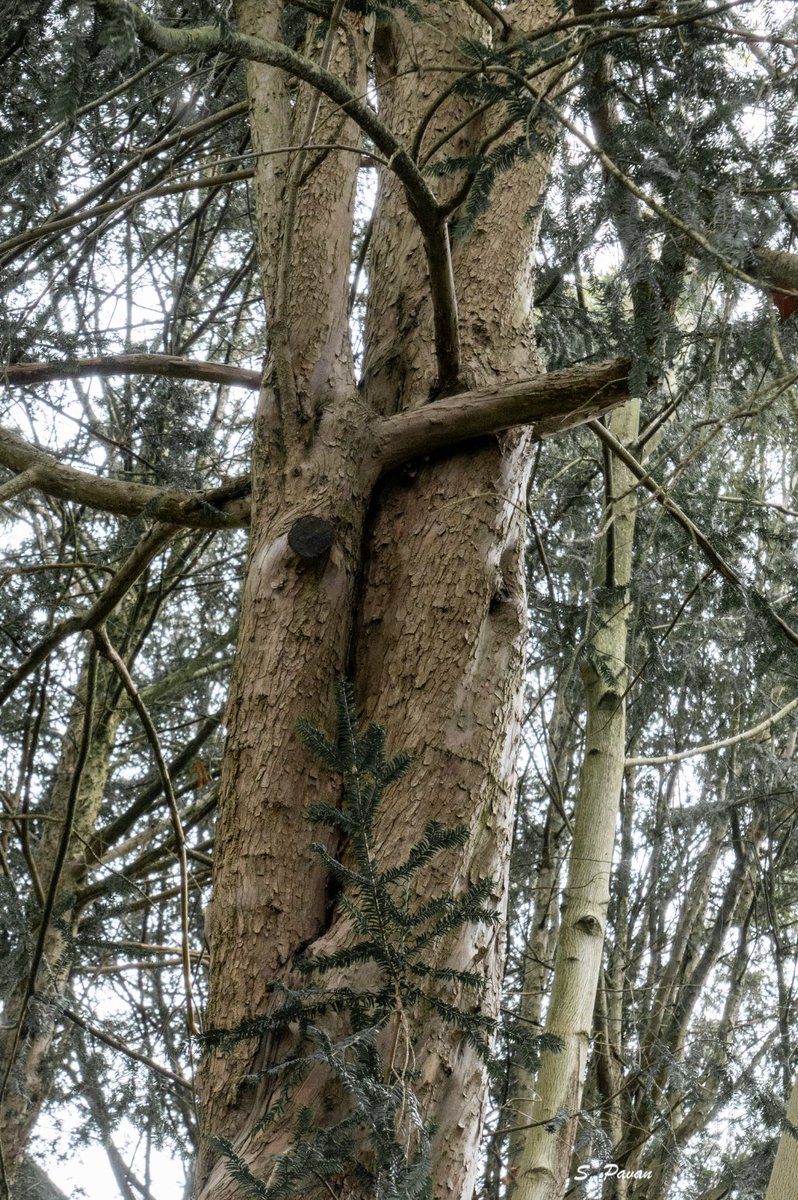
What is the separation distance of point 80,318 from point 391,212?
1.10 m

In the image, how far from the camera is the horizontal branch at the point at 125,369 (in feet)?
10.1

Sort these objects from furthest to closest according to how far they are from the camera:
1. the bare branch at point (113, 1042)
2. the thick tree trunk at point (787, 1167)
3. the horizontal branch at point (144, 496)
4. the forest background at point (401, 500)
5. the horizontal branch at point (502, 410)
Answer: the bare branch at point (113, 1042) → the thick tree trunk at point (787, 1167) → the horizontal branch at point (144, 496) → the horizontal branch at point (502, 410) → the forest background at point (401, 500)

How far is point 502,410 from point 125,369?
1.22 meters

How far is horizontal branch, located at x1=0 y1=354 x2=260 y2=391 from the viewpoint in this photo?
10.1 ft

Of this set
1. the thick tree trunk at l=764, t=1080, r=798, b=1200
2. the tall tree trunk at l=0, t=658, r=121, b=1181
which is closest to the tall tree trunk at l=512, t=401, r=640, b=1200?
the thick tree trunk at l=764, t=1080, r=798, b=1200

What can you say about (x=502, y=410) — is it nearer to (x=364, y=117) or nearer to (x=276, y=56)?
(x=364, y=117)

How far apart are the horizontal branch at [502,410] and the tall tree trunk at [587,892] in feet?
3.28

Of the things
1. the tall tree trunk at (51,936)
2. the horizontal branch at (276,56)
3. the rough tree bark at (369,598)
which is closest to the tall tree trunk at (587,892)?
the rough tree bark at (369,598)

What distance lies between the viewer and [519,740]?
2.36 meters

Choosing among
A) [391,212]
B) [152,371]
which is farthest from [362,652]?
[391,212]

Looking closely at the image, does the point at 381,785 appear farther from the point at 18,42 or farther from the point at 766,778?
the point at 766,778

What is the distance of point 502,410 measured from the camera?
2.47 meters

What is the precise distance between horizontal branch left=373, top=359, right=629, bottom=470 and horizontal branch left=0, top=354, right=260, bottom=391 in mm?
671

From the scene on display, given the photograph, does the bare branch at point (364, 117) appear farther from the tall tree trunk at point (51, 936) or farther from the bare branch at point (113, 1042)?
the bare branch at point (113, 1042)
